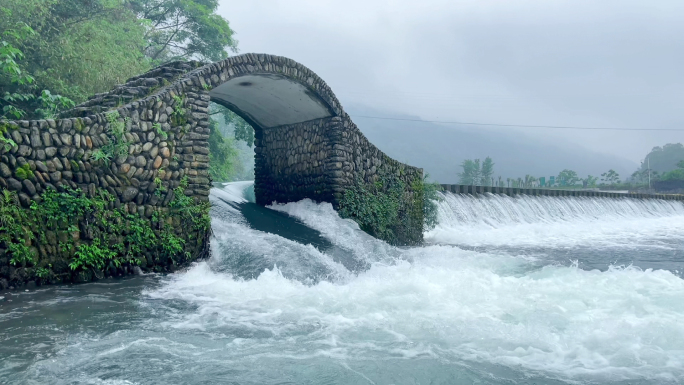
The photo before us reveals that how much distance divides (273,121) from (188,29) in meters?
12.8

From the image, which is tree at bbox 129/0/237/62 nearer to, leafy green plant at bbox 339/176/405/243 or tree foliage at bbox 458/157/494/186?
leafy green plant at bbox 339/176/405/243

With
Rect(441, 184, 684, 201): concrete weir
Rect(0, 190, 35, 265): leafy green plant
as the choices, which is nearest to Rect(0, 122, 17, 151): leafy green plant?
Rect(0, 190, 35, 265): leafy green plant

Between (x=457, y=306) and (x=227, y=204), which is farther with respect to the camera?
(x=227, y=204)

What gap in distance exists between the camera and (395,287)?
7766 millimetres

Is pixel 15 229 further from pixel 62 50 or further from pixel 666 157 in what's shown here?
pixel 666 157

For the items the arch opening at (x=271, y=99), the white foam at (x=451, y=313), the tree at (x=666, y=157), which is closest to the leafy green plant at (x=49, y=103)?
the arch opening at (x=271, y=99)

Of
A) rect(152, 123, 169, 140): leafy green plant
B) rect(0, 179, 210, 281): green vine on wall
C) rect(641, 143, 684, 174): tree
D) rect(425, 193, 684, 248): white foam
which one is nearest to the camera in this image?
rect(0, 179, 210, 281): green vine on wall

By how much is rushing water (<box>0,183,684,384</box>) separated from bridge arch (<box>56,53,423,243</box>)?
2.44 metres

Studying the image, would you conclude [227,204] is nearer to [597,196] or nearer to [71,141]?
[71,141]

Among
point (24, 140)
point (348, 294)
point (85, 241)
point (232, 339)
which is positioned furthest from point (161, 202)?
point (232, 339)

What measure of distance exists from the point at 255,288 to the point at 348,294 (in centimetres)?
138

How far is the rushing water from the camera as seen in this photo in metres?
4.57

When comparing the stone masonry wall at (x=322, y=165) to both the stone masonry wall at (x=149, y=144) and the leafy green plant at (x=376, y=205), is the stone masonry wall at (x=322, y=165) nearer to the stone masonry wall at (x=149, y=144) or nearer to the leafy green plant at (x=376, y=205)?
the stone masonry wall at (x=149, y=144)

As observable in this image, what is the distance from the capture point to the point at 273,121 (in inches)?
588
